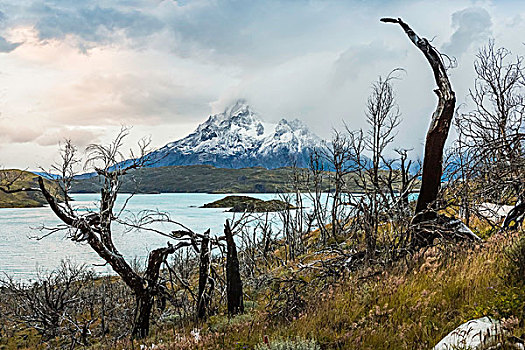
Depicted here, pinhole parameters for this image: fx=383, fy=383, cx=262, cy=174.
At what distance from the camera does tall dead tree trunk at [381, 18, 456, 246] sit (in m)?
9.84

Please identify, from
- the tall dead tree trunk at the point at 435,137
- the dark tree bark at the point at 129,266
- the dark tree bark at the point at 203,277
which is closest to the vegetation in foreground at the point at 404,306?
the tall dead tree trunk at the point at 435,137

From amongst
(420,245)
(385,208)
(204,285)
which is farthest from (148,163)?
(420,245)

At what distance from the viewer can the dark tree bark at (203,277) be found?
520 inches

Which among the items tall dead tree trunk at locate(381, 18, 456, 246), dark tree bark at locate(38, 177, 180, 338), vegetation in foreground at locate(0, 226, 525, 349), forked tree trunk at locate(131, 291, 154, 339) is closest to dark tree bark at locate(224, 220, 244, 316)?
dark tree bark at locate(38, 177, 180, 338)

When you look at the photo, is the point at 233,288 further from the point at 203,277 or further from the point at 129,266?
the point at 129,266

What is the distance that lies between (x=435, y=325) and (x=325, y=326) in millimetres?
1801

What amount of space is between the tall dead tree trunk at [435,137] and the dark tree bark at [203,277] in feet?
23.7

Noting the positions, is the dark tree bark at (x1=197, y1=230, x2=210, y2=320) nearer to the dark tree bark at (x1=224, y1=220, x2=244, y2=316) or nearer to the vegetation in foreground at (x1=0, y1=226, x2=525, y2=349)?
the dark tree bark at (x1=224, y1=220, x2=244, y2=316)

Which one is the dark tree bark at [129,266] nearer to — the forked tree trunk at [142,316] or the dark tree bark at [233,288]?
the forked tree trunk at [142,316]

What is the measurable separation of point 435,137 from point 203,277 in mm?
8865

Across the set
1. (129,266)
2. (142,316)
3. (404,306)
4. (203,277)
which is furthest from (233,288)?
(404,306)

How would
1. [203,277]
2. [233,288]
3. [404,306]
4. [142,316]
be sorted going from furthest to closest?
[203,277], [142,316], [233,288], [404,306]

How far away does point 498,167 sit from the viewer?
7453 mm

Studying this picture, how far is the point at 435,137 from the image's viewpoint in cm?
990
